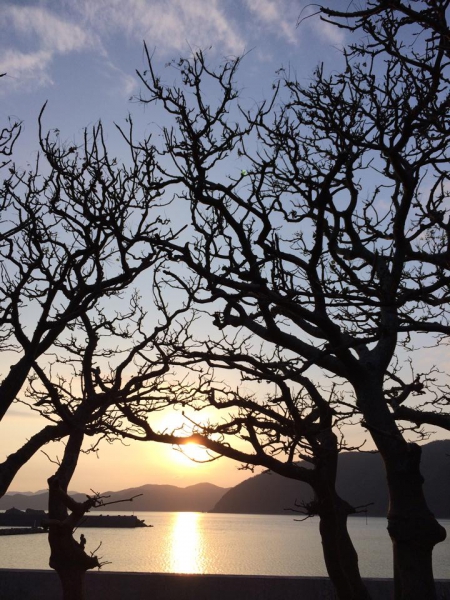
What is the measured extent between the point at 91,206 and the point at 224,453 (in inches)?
185

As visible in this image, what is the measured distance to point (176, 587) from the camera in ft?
56.3

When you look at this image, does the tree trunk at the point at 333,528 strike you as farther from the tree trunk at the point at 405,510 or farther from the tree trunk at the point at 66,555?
the tree trunk at the point at 66,555

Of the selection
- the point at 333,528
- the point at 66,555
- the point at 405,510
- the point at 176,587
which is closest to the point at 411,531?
the point at 405,510

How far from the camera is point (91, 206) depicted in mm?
9539

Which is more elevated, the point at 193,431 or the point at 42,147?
the point at 42,147

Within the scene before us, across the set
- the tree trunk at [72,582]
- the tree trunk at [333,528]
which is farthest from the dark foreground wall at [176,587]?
the tree trunk at [72,582]

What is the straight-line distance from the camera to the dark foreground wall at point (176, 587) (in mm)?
16500

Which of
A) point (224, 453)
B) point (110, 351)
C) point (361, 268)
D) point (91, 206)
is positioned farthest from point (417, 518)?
point (110, 351)

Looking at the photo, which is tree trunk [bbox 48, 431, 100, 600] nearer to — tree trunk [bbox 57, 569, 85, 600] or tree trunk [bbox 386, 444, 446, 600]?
tree trunk [bbox 57, 569, 85, 600]

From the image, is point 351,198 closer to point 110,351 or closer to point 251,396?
point 251,396

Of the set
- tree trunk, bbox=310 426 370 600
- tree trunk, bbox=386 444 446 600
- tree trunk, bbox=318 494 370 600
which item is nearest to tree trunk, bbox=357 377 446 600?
tree trunk, bbox=386 444 446 600

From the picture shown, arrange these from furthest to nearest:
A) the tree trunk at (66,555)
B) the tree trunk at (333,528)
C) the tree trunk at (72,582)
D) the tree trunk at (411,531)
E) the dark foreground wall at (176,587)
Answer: the dark foreground wall at (176,587) < the tree trunk at (72,582) < the tree trunk at (66,555) < the tree trunk at (333,528) < the tree trunk at (411,531)

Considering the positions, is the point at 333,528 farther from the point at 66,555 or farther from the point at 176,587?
the point at 176,587

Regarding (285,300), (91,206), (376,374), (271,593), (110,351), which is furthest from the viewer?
(271,593)
